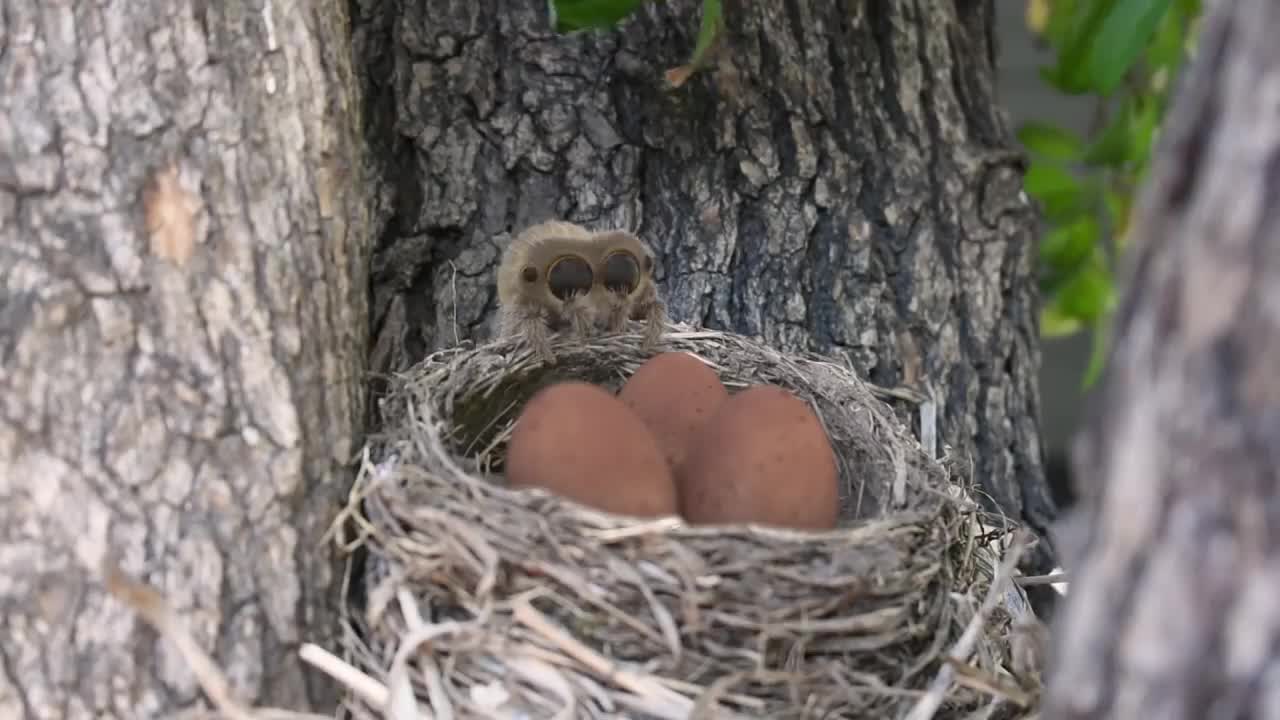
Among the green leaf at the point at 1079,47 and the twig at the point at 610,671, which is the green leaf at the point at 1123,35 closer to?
the green leaf at the point at 1079,47

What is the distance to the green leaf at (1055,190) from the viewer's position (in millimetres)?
2207

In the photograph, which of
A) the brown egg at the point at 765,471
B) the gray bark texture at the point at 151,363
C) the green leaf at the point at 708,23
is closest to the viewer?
the gray bark texture at the point at 151,363

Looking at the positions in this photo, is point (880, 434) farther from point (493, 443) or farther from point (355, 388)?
point (355, 388)

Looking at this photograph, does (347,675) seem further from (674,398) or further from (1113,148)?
(1113,148)

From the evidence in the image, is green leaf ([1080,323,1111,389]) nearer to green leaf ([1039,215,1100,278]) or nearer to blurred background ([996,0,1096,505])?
green leaf ([1039,215,1100,278])

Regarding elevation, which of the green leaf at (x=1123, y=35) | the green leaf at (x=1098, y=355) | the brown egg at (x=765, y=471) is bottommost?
the green leaf at (x=1098, y=355)

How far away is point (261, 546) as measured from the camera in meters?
1.00

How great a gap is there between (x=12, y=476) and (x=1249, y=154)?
867 millimetres

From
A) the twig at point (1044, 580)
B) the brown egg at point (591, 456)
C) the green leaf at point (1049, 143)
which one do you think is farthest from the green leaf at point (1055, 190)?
the brown egg at point (591, 456)

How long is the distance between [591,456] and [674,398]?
23cm

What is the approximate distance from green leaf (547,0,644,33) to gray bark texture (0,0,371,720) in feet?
0.96

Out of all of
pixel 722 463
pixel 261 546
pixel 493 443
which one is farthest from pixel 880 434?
pixel 261 546

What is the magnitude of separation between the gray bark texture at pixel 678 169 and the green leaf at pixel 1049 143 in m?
0.83

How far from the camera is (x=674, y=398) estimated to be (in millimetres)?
1260
